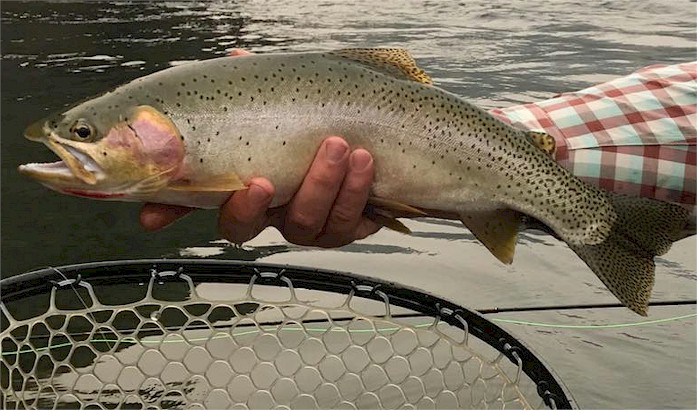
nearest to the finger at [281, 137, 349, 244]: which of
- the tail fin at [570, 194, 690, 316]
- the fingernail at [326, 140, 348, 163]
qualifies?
the fingernail at [326, 140, 348, 163]

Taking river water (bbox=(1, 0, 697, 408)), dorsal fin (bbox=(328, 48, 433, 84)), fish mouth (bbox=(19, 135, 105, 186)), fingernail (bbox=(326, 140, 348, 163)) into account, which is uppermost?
dorsal fin (bbox=(328, 48, 433, 84))

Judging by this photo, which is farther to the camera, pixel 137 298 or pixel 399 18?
pixel 399 18

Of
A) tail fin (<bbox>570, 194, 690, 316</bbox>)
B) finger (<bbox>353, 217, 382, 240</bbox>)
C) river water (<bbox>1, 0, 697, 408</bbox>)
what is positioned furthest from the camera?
river water (<bbox>1, 0, 697, 408</bbox>)

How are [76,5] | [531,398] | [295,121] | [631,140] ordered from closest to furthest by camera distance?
[295,121]
[631,140]
[531,398]
[76,5]

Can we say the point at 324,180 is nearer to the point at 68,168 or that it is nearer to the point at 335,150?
the point at 335,150

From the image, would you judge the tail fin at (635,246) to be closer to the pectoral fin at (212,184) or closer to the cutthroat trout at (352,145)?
the cutthroat trout at (352,145)

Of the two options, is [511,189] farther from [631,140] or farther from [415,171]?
[631,140]

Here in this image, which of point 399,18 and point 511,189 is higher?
point 511,189

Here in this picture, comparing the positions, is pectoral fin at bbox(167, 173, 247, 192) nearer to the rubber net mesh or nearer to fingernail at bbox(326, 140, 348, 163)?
fingernail at bbox(326, 140, 348, 163)

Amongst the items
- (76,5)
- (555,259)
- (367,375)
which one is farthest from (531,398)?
(76,5)
